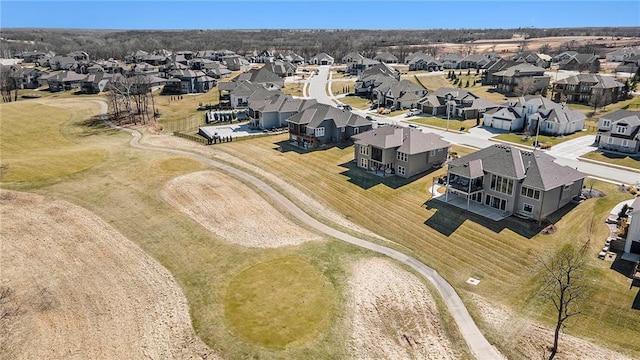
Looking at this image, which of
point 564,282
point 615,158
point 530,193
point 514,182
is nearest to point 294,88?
point 615,158

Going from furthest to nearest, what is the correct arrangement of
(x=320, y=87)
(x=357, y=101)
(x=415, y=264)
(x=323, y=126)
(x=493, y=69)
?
(x=320, y=87) < (x=493, y=69) < (x=357, y=101) < (x=323, y=126) < (x=415, y=264)

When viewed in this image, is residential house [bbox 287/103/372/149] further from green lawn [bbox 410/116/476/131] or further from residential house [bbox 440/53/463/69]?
residential house [bbox 440/53/463/69]

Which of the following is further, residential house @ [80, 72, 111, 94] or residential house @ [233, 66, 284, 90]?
residential house @ [80, 72, 111, 94]

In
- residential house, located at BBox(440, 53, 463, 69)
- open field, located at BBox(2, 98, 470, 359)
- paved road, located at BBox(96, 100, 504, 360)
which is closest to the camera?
open field, located at BBox(2, 98, 470, 359)

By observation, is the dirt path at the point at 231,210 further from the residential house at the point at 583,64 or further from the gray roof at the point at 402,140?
the residential house at the point at 583,64

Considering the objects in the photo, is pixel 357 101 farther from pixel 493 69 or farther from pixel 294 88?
pixel 493 69

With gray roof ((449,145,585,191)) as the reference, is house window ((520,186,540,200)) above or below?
below

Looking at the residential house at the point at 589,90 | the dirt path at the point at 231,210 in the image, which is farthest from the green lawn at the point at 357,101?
the dirt path at the point at 231,210

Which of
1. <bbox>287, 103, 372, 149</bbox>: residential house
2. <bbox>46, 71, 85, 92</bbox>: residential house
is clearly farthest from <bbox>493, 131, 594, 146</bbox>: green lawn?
<bbox>46, 71, 85, 92</bbox>: residential house
